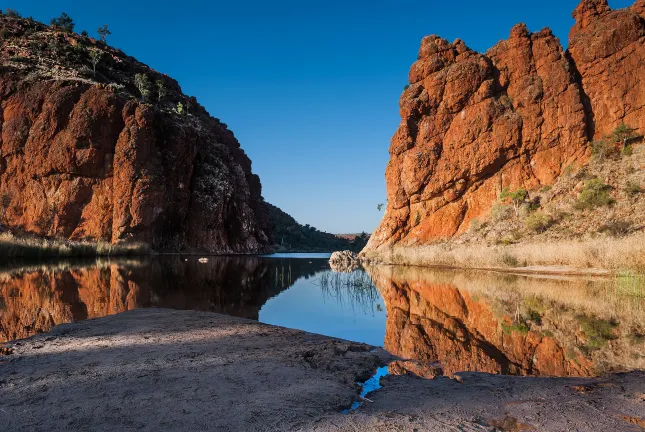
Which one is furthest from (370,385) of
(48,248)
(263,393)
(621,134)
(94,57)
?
(94,57)

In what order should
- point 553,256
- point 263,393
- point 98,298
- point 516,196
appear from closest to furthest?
point 263,393 → point 98,298 → point 553,256 → point 516,196

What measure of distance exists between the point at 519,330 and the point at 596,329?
1.61 metres

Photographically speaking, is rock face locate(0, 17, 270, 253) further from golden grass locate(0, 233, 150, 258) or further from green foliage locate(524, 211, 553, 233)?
green foliage locate(524, 211, 553, 233)

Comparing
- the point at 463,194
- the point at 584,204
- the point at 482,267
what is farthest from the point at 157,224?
the point at 584,204

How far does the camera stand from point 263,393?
4.70 m

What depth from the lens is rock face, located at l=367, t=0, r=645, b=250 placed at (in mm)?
47469

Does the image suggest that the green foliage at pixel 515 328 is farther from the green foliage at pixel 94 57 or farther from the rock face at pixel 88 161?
the green foliage at pixel 94 57

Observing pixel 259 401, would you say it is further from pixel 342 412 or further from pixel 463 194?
pixel 463 194

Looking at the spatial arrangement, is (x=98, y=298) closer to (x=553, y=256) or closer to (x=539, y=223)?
(x=553, y=256)

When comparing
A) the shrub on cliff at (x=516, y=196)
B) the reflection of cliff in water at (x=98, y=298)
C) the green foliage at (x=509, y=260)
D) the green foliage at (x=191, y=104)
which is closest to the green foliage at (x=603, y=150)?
the shrub on cliff at (x=516, y=196)

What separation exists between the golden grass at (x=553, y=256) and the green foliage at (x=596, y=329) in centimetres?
992

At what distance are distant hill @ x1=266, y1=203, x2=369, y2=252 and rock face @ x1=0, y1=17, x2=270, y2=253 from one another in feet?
171

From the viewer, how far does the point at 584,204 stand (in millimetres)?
37531

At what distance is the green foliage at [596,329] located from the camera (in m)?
7.67
